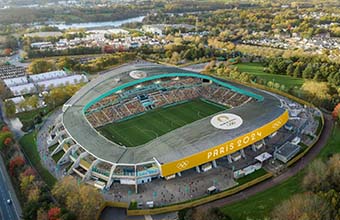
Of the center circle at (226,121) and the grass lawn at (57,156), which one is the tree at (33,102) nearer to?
the grass lawn at (57,156)

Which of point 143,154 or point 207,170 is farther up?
point 143,154

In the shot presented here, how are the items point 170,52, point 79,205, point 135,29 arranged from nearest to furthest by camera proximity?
1. point 79,205
2. point 170,52
3. point 135,29

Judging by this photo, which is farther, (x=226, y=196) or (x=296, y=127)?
(x=296, y=127)

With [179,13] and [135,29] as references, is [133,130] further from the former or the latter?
[179,13]

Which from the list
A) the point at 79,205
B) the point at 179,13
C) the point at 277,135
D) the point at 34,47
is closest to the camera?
the point at 79,205

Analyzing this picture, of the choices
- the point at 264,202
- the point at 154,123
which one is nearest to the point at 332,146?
the point at 264,202

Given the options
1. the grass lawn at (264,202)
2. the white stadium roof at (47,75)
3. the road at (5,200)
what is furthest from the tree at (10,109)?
the grass lawn at (264,202)

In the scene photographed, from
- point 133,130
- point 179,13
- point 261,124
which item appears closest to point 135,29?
point 179,13
